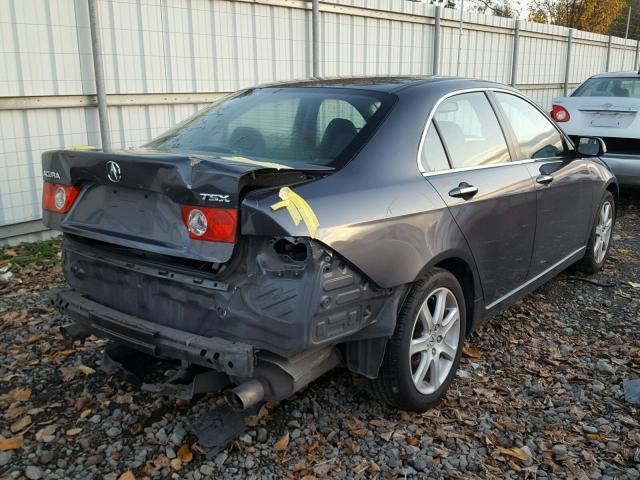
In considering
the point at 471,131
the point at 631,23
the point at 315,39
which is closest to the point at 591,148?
the point at 471,131

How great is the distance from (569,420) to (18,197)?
5.25 m

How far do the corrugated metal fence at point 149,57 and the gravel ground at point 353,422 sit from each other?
7.91 ft

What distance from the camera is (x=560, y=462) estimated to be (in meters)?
2.82

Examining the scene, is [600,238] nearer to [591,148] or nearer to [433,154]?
[591,148]

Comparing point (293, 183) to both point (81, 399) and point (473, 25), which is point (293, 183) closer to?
point (81, 399)

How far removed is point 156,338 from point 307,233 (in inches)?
32.6

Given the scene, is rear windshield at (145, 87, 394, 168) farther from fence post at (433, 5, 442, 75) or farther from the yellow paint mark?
fence post at (433, 5, 442, 75)

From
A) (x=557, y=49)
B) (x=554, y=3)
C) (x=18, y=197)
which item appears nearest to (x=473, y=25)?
(x=557, y=49)

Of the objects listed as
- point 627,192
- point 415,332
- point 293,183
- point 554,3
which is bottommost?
point 627,192

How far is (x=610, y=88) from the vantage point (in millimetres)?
8836

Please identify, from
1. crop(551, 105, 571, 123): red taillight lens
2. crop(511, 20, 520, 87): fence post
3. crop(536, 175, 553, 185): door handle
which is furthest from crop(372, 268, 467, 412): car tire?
crop(511, 20, 520, 87): fence post

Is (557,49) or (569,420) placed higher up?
(557,49)

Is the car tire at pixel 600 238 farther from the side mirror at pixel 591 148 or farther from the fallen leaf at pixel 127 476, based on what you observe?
the fallen leaf at pixel 127 476

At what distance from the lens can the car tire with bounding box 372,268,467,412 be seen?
288 centimetres
